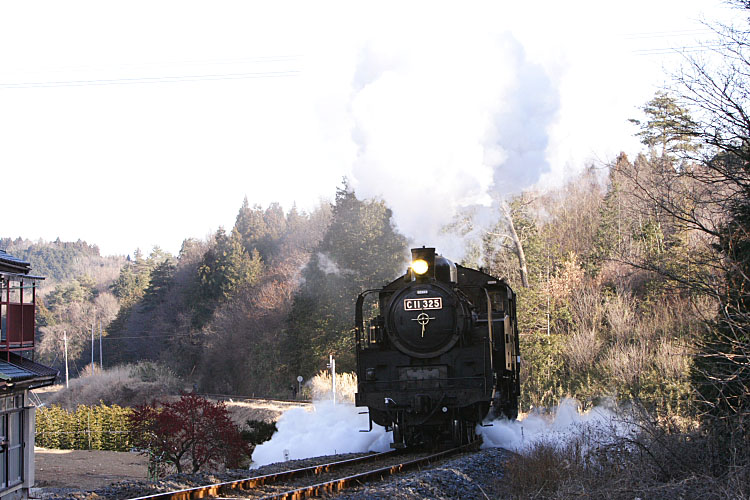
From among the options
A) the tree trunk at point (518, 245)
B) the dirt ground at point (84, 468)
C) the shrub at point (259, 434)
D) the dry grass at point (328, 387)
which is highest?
the tree trunk at point (518, 245)

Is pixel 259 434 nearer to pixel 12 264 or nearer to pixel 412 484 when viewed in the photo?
pixel 12 264

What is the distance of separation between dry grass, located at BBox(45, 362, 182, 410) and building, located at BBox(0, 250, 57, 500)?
3577 cm

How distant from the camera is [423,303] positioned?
13.8 meters

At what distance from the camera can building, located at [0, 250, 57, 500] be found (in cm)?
1447

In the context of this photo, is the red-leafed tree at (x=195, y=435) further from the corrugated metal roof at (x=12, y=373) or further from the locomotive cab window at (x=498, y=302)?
the locomotive cab window at (x=498, y=302)

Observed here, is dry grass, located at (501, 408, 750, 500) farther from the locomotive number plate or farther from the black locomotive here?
the locomotive number plate

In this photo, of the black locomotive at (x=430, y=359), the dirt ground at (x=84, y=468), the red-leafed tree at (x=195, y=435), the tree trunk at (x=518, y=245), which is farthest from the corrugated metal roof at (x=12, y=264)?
the tree trunk at (x=518, y=245)

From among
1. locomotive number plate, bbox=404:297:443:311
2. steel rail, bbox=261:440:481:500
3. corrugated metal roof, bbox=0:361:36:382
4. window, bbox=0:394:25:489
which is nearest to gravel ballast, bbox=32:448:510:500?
steel rail, bbox=261:440:481:500

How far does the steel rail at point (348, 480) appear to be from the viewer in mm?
8812

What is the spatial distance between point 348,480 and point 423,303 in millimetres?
4499

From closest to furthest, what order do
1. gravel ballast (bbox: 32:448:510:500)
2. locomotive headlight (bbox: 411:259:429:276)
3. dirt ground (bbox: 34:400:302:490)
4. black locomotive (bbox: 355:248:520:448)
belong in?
gravel ballast (bbox: 32:448:510:500), black locomotive (bbox: 355:248:520:448), locomotive headlight (bbox: 411:259:429:276), dirt ground (bbox: 34:400:302:490)

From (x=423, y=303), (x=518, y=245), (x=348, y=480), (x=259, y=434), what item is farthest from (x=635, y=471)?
(x=259, y=434)

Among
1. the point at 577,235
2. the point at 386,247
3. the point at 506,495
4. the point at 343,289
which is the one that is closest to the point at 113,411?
the point at 343,289

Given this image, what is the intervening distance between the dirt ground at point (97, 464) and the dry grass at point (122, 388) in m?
14.2
